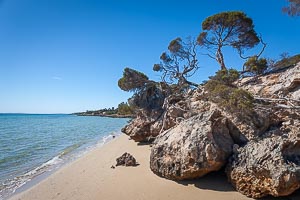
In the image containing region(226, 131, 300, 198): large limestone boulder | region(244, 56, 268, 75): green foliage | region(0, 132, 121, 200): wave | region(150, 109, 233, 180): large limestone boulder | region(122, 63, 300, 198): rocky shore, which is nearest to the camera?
region(226, 131, 300, 198): large limestone boulder

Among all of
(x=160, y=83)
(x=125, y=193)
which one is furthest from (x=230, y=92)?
(x=160, y=83)

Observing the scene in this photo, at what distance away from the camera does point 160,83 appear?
835 inches

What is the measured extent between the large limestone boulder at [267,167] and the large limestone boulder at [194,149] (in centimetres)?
65

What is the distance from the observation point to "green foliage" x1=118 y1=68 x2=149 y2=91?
21.1 metres

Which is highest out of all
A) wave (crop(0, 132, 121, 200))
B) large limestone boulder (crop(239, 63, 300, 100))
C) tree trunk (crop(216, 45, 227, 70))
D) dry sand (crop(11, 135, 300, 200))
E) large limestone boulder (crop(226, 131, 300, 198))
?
tree trunk (crop(216, 45, 227, 70))

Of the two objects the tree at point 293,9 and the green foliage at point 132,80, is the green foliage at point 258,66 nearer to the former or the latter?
the tree at point 293,9

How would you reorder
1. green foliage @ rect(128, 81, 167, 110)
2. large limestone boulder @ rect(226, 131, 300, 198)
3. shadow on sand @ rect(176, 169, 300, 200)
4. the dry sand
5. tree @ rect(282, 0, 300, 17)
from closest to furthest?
large limestone boulder @ rect(226, 131, 300, 198) < the dry sand < shadow on sand @ rect(176, 169, 300, 200) < tree @ rect(282, 0, 300, 17) < green foliage @ rect(128, 81, 167, 110)

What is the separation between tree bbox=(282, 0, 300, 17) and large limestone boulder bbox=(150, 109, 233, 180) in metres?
9.60

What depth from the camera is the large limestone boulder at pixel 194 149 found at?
7.52 meters

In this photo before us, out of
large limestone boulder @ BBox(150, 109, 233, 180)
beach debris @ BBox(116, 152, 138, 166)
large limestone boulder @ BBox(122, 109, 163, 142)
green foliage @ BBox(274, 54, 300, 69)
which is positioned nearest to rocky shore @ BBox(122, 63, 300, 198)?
large limestone boulder @ BBox(150, 109, 233, 180)

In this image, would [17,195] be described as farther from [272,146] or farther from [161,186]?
[272,146]

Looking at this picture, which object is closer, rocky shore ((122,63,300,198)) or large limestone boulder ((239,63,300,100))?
rocky shore ((122,63,300,198))

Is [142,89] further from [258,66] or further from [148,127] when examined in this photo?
[258,66]

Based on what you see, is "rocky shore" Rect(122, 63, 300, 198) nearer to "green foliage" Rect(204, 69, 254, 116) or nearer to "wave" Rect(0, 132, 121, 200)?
"green foliage" Rect(204, 69, 254, 116)
